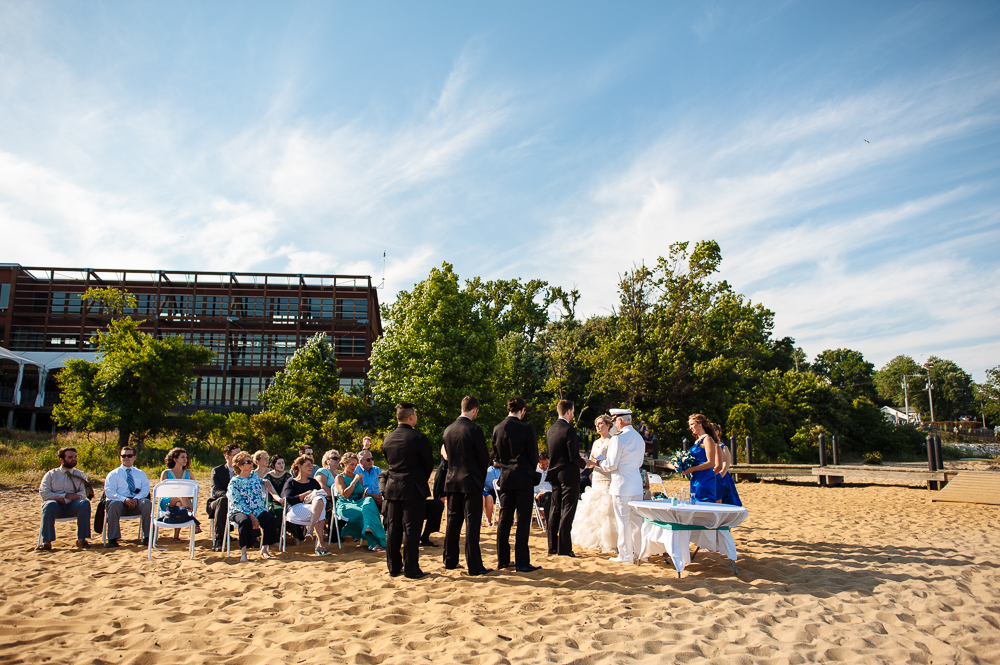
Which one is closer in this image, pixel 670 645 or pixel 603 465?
pixel 670 645

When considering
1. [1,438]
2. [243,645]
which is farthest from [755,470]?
[1,438]

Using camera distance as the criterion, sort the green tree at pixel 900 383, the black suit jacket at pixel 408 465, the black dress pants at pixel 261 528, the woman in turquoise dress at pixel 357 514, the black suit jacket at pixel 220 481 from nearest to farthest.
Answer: the black suit jacket at pixel 408 465, the black dress pants at pixel 261 528, the woman in turquoise dress at pixel 357 514, the black suit jacket at pixel 220 481, the green tree at pixel 900 383

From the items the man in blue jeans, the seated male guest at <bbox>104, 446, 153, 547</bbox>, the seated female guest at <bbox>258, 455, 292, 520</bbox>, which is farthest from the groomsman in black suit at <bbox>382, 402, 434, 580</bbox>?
the man in blue jeans

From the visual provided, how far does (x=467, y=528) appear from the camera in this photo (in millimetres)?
6156

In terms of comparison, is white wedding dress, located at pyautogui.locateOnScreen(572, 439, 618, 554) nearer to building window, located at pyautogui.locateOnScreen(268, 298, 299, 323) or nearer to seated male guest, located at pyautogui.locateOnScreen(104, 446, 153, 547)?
seated male guest, located at pyautogui.locateOnScreen(104, 446, 153, 547)

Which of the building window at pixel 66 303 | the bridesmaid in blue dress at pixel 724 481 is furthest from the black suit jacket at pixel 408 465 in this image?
the building window at pixel 66 303

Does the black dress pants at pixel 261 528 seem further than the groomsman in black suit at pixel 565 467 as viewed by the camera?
Yes

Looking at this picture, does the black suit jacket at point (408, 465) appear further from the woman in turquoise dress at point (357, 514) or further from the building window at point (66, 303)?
the building window at point (66, 303)

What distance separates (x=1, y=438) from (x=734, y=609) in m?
27.4

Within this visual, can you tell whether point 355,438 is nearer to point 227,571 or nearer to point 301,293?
point 227,571

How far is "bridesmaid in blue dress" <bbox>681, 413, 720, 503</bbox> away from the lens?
674 centimetres

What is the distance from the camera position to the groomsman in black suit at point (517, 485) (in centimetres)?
635

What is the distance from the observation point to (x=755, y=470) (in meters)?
18.8

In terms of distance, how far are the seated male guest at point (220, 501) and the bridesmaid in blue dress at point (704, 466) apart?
555 cm
